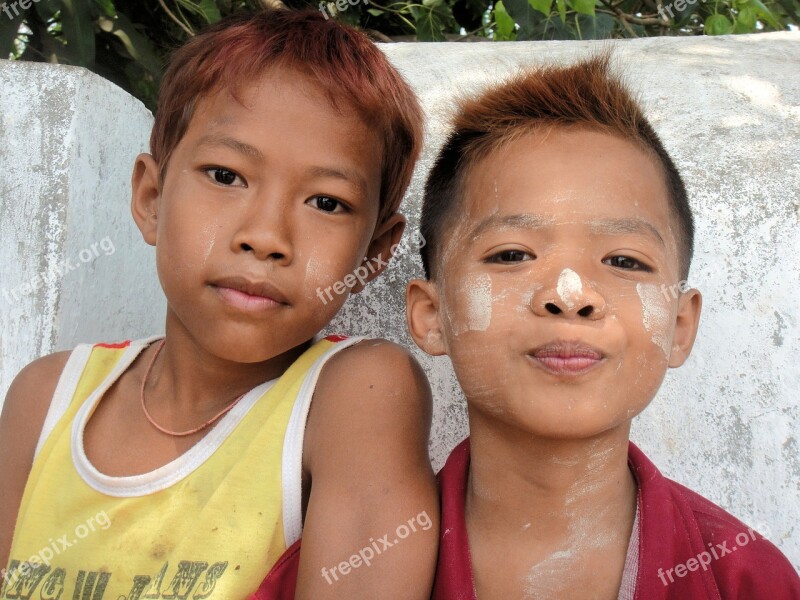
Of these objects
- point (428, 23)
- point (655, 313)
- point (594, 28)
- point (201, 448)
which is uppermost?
point (655, 313)

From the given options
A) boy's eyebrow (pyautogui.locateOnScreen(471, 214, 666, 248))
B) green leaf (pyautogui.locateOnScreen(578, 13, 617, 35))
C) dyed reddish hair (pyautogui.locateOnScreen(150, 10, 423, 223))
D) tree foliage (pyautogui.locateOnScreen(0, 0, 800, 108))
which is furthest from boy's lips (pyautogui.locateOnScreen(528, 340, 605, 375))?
green leaf (pyautogui.locateOnScreen(578, 13, 617, 35))

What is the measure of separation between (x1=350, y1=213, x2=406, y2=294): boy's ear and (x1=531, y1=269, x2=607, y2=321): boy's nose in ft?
1.94

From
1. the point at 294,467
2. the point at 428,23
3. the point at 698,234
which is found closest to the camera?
the point at 294,467

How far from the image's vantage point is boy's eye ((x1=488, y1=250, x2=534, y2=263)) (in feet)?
5.40

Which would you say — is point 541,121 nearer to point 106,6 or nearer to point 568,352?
point 568,352

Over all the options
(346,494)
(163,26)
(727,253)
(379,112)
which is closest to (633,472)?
(346,494)

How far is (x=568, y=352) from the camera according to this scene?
154 centimetres

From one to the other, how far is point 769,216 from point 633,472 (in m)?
0.83

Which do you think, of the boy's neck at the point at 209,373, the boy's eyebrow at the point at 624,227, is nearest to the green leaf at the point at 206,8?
the boy's neck at the point at 209,373

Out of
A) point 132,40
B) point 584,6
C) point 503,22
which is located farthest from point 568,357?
point 132,40

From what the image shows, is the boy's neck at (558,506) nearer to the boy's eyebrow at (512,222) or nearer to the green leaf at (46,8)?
the boy's eyebrow at (512,222)

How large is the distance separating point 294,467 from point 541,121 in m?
0.85

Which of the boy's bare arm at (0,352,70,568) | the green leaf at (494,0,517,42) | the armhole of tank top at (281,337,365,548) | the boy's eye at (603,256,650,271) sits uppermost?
the boy's eye at (603,256,650,271)

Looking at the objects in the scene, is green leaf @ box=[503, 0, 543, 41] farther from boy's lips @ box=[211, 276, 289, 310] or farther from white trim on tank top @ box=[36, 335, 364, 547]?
boy's lips @ box=[211, 276, 289, 310]
